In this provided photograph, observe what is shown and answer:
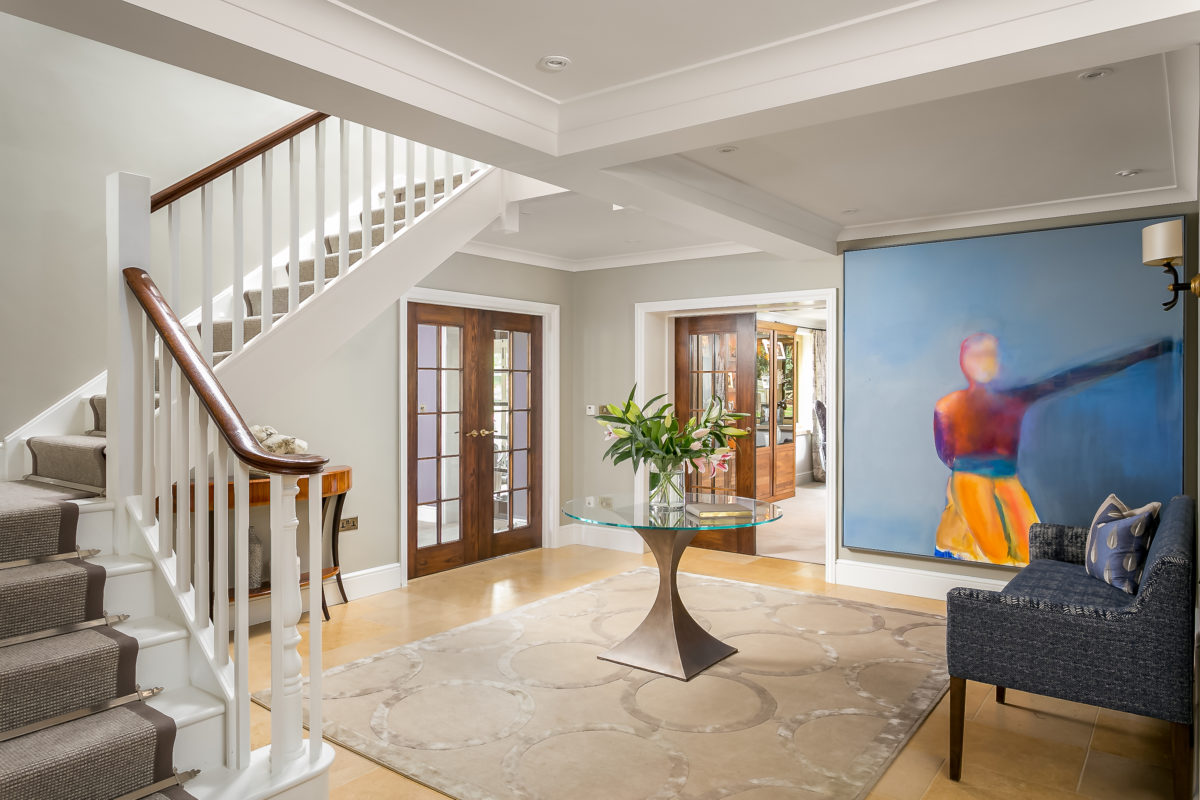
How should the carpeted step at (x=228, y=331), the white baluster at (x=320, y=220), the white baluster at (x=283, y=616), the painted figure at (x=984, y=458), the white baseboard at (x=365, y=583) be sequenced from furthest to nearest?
1. the white baseboard at (x=365, y=583)
2. the painted figure at (x=984, y=458)
3. the carpeted step at (x=228, y=331)
4. the white baluster at (x=320, y=220)
5. the white baluster at (x=283, y=616)

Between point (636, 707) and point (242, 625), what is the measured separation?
1779 mm

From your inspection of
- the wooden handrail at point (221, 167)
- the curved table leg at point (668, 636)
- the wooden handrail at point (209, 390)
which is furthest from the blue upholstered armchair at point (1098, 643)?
the wooden handrail at point (221, 167)

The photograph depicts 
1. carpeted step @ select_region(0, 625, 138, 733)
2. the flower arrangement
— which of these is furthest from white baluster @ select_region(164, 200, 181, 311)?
the flower arrangement

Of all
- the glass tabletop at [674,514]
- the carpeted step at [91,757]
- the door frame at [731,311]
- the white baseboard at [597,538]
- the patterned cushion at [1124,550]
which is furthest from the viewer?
the white baseboard at [597,538]

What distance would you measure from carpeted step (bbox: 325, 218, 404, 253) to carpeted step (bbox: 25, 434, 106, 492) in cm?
154

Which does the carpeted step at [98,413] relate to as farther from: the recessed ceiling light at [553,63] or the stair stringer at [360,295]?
the recessed ceiling light at [553,63]

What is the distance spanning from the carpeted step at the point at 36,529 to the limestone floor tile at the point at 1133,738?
3694 millimetres

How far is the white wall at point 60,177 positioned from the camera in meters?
3.49

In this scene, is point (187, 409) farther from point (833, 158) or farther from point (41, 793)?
point (833, 158)

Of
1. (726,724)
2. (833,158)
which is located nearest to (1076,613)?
(726,724)

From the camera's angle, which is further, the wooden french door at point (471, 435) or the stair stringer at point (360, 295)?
the wooden french door at point (471, 435)

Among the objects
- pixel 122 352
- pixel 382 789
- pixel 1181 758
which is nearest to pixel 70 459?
pixel 122 352

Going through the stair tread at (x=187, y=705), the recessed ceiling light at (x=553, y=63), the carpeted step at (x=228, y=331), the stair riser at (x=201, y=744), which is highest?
the recessed ceiling light at (x=553, y=63)

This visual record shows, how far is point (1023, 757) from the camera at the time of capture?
2861mm
